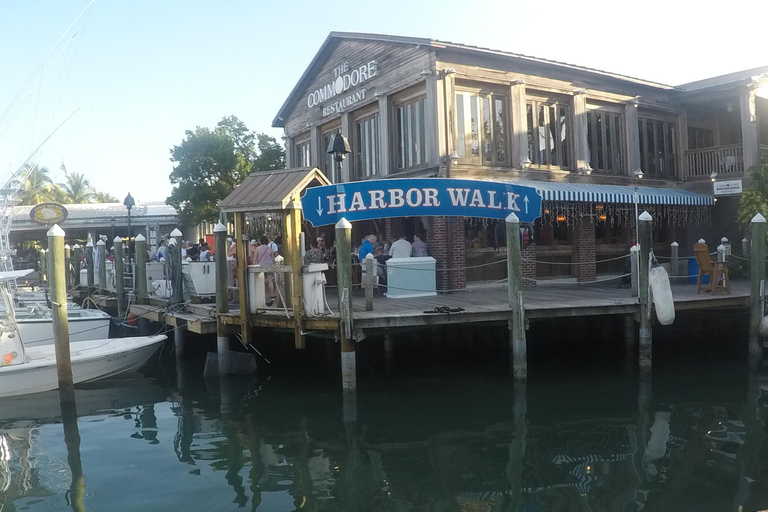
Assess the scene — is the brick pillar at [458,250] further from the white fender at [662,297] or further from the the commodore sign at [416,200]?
the white fender at [662,297]

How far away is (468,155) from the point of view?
52.1ft

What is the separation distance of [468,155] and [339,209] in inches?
179

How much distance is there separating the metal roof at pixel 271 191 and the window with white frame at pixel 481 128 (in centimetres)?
500

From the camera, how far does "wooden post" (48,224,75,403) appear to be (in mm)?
10711

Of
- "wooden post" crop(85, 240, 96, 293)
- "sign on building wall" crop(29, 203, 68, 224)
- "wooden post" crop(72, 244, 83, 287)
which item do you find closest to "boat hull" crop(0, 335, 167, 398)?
"wooden post" crop(85, 240, 96, 293)

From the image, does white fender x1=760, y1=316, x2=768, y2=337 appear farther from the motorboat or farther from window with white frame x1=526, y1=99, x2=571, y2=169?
the motorboat

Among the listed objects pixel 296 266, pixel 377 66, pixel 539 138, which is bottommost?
pixel 296 266

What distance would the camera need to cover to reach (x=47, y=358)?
12062mm

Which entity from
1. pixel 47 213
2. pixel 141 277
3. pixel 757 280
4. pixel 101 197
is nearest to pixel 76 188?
pixel 101 197

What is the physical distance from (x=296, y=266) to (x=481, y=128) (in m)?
7.25

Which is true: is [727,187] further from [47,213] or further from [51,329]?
[47,213]

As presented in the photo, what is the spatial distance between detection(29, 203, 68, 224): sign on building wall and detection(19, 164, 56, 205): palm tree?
7.34 metres

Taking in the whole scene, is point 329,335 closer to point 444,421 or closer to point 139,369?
point 444,421

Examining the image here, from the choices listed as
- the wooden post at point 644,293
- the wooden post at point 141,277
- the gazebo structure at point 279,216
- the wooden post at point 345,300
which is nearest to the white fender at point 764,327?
the wooden post at point 644,293
